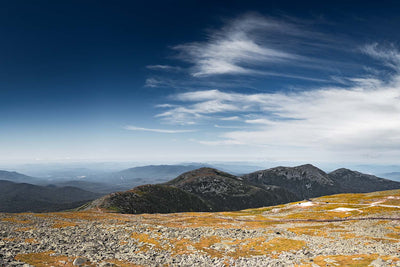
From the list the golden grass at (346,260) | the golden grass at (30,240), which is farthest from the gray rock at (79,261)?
the golden grass at (346,260)

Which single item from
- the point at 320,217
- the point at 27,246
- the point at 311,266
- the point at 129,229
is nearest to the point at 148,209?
the point at 320,217

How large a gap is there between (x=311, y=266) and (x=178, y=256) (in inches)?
569

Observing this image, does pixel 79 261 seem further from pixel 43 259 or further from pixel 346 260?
pixel 346 260

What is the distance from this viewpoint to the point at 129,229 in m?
37.0

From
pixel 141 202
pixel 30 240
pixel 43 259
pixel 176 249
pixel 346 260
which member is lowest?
pixel 141 202

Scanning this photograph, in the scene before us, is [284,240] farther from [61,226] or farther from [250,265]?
[61,226]

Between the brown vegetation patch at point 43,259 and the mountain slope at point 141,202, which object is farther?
the mountain slope at point 141,202

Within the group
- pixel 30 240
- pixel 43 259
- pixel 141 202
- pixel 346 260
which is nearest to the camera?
pixel 43 259

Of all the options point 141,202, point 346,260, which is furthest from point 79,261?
point 141,202

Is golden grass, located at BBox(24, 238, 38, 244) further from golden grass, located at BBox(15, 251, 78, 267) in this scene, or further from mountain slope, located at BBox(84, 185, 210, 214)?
mountain slope, located at BBox(84, 185, 210, 214)

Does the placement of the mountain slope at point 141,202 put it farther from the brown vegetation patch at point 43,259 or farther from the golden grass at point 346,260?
the golden grass at point 346,260

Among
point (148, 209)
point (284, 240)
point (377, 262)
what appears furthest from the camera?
point (148, 209)

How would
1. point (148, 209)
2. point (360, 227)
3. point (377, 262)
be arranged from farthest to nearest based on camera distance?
1. point (148, 209)
2. point (360, 227)
3. point (377, 262)

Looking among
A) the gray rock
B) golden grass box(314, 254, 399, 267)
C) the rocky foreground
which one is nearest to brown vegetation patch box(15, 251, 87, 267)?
the rocky foreground
